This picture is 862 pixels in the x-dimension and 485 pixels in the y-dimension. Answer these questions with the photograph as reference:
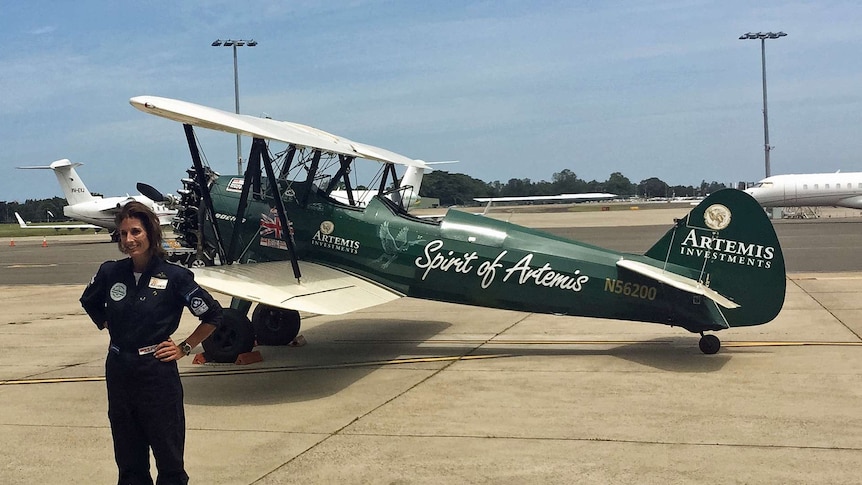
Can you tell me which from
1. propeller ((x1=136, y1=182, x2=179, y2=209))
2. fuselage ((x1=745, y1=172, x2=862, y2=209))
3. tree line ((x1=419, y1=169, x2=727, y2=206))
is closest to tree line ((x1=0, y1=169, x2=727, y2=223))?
tree line ((x1=419, y1=169, x2=727, y2=206))

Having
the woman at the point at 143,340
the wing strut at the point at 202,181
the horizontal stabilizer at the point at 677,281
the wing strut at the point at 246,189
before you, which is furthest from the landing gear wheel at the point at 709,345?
the woman at the point at 143,340

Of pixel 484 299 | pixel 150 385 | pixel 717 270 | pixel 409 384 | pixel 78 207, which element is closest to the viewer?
pixel 150 385

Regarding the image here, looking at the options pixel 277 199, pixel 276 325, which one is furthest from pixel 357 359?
pixel 277 199

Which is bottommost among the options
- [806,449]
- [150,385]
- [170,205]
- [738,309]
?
[806,449]

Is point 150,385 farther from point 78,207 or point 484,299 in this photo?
point 78,207

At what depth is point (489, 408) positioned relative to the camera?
7.07 m

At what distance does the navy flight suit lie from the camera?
4.02 m

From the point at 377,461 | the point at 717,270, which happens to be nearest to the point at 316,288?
the point at 377,461

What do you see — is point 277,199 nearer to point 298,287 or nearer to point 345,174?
point 298,287

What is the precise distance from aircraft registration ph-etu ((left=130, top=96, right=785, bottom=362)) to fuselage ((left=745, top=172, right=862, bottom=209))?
137ft

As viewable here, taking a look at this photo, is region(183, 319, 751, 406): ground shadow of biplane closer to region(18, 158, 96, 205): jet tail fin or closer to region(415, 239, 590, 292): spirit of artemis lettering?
region(415, 239, 590, 292): spirit of artemis lettering

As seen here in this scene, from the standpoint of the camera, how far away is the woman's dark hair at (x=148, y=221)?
407cm

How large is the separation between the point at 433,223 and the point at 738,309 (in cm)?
380

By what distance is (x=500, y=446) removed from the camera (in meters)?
5.93
